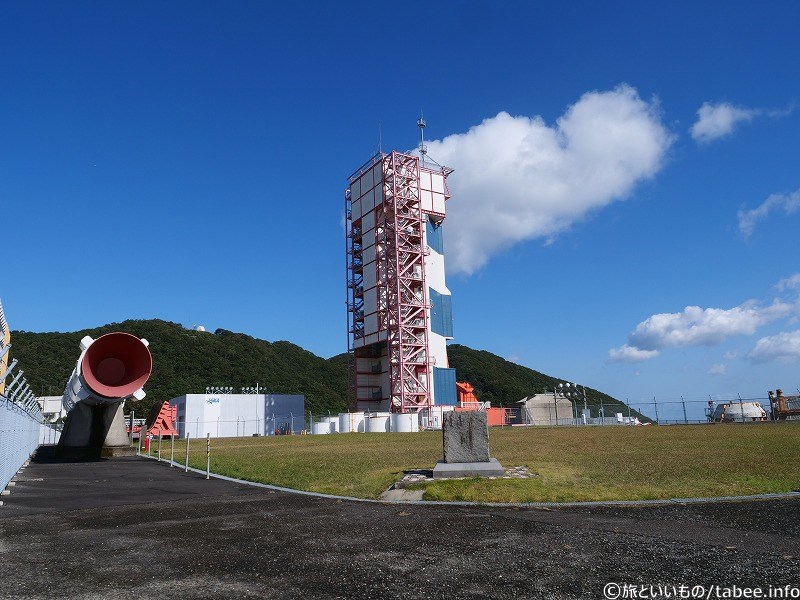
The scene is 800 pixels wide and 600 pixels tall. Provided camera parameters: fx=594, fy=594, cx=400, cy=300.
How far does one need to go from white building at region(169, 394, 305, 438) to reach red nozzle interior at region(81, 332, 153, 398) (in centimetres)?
3796

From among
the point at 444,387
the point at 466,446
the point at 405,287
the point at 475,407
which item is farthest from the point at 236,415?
the point at 466,446

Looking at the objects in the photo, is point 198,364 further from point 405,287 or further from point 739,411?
point 739,411

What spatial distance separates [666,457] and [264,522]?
40.0ft

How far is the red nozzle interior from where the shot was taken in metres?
24.4

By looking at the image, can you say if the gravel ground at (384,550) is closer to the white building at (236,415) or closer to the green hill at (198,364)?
the white building at (236,415)

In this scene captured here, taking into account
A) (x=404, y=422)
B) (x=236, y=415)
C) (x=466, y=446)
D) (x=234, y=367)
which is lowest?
(x=404, y=422)

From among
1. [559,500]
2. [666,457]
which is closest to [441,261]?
[666,457]

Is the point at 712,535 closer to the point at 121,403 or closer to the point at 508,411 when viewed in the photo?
the point at 121,403

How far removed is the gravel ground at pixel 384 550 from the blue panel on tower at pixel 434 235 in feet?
187

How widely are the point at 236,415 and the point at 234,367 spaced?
3836cm

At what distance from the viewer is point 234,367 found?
102 metres

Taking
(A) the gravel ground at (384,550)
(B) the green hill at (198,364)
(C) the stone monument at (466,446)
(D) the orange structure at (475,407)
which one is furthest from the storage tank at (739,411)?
(B) the green hill at (198,364)

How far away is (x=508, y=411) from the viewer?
6725 centimetres

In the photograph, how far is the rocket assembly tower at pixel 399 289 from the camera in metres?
60.8
